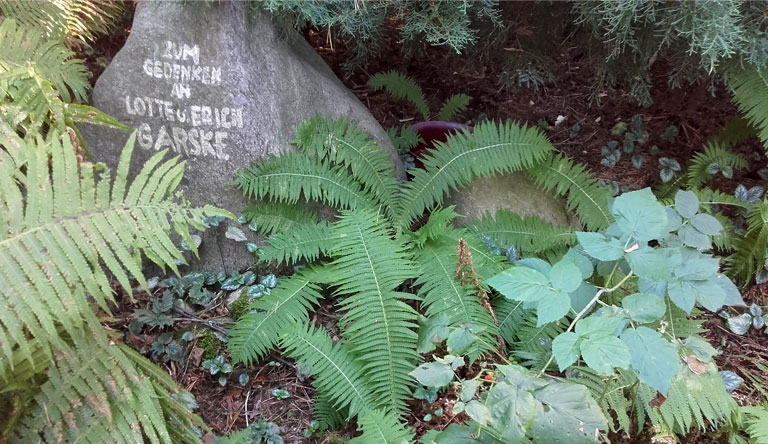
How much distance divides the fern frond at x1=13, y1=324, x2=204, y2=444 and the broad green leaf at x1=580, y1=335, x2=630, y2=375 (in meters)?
1.31

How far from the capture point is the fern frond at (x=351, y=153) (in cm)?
282

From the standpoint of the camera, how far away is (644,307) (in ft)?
5.32

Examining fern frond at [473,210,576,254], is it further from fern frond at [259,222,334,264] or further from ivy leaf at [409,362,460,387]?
ivy leaf at [409,362,460,387]

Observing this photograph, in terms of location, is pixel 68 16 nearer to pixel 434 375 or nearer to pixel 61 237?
pixel 61 237

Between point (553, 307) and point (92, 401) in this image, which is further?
point (92, 401)

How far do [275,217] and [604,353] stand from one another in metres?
1.77

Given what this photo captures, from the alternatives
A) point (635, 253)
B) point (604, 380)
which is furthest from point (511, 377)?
point (604, 380)

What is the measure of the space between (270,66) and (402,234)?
1.13m

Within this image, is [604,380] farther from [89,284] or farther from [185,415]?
[89,284]

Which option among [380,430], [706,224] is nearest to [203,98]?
[380,430]

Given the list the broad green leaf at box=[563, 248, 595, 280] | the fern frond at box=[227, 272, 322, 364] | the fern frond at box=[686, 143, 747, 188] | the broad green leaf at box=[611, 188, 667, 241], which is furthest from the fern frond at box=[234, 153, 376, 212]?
the fern frond at box=[686, 143, 747, 188]

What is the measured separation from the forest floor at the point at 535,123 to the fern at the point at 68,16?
0.74ft

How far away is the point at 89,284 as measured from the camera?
1654mm

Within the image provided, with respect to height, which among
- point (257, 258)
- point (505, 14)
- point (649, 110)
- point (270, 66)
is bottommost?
point (257, 258)
